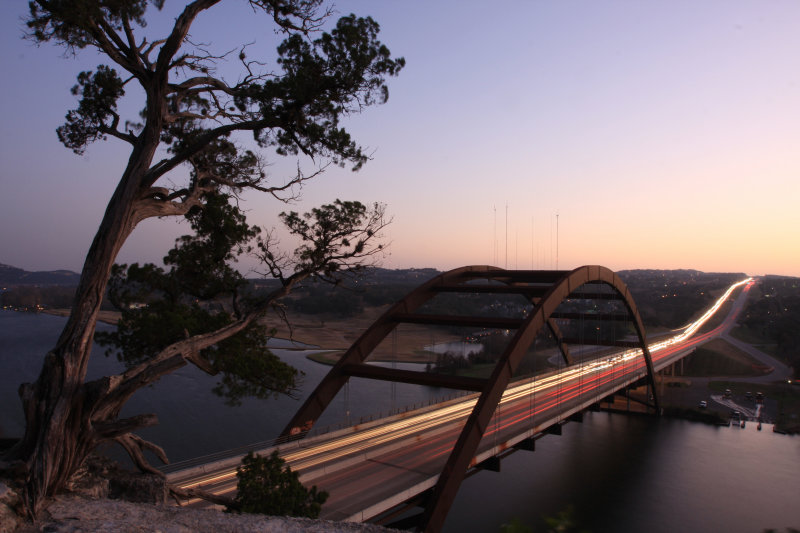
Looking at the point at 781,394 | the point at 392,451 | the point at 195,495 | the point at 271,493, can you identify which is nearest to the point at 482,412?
the point at 392,451

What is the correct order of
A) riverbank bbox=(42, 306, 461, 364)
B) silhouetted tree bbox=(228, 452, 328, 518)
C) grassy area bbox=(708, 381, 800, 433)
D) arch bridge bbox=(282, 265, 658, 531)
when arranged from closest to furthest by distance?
silhouetted tree bbox=(228, 452, 328, 518) < arch bridge bbox=(282, 265, 658, 531) < grassy area bbox=(708, 381, 800, 433) < riverbank bbox=(42, 306, 461, 364)

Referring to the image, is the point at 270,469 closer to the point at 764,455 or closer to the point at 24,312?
the point at 764,455

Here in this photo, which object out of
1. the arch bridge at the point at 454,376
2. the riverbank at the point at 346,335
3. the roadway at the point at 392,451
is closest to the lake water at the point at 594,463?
the roadway at the point at 392,451

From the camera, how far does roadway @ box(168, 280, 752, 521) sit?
1255 centimetres

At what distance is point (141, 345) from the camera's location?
1312 centimetres

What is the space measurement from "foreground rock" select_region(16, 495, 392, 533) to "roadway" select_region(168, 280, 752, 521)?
428cm

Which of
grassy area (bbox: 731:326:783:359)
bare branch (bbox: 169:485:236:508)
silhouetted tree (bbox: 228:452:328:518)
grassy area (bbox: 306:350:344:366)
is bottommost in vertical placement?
grassy area (bbox: 306:350:344:366)

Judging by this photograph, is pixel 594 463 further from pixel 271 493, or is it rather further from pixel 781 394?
pixel 781 394

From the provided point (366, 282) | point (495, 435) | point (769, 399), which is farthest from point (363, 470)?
point (769, 399)

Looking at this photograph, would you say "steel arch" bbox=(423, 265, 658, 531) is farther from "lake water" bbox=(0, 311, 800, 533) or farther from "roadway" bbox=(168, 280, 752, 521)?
"lake water" bbox=(0, 311, 800, 533)

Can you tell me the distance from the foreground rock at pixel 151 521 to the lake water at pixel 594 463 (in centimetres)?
1323

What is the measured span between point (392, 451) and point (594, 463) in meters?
18.5

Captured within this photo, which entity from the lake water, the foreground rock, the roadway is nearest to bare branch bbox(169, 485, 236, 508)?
the foreground rock

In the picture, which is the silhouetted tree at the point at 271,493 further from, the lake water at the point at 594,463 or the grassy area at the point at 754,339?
the grassy area at the point at 754,339
